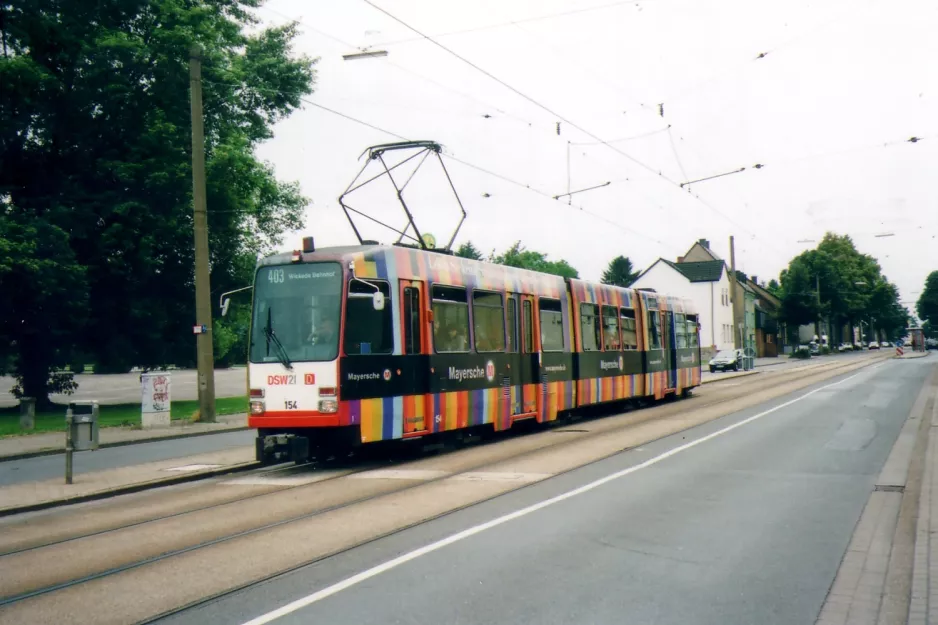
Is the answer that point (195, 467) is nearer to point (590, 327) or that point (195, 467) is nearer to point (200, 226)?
point (200, 226)

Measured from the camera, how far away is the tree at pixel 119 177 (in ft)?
92.2

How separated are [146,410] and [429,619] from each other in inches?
706

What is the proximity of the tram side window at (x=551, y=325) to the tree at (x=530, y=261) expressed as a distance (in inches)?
3357

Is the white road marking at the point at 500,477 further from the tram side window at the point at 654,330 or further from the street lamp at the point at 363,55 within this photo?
the tram side window at the point at 654,330

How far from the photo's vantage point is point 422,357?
46.5 ft

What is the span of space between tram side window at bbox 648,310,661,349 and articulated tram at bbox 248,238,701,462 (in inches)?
291

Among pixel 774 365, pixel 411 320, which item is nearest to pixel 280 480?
pixel 411 320

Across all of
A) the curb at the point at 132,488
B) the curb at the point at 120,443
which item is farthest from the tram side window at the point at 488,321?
the curb at the point at 120,443

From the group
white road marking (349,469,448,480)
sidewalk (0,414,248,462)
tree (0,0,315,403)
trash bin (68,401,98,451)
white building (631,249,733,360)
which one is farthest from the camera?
white building (631,249,733,360)

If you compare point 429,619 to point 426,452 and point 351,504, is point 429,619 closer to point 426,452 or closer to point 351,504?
point 351,504

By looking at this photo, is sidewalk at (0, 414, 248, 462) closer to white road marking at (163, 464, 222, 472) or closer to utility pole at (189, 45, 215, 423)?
utility pole at (189, 45, 215, 423)

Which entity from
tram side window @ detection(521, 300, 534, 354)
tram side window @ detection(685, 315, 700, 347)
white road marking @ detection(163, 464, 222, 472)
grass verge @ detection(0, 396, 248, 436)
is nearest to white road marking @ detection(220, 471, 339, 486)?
white road marking @ detection(163, 464, 222, 472)

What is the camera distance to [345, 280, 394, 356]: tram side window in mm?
12930

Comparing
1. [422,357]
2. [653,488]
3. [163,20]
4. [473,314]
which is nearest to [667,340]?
[473,314]
